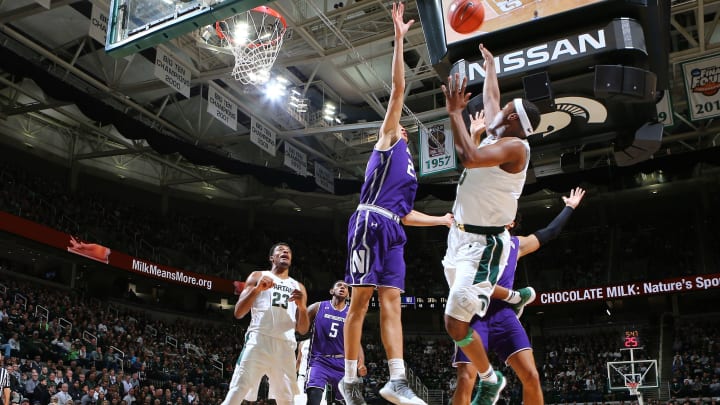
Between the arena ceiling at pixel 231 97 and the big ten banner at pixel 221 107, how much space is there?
0.41 meters

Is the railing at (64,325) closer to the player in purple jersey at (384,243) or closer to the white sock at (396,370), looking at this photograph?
the player in purple jersey at (384,243)

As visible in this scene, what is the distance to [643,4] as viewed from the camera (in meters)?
5.04

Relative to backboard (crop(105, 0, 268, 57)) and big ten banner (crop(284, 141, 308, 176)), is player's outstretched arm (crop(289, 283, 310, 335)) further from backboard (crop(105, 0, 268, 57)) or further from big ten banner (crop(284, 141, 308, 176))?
big ten banner (crop(284, 141, 308, 176))

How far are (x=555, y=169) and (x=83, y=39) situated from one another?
52.9 feet

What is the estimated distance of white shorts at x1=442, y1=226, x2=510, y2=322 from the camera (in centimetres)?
473

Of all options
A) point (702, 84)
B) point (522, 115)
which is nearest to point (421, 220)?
point (522, 115)

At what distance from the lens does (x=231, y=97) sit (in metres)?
20.7

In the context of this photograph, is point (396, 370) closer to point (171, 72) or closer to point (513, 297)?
point (513, 297)

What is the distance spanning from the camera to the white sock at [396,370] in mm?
4867

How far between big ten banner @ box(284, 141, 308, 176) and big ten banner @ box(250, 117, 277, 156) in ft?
3.33

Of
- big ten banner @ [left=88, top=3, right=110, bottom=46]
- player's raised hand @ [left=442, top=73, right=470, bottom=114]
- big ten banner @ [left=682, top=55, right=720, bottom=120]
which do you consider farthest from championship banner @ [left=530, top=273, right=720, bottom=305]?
player's raised hand @ [left=442, top=73, right=470, bottom=114]

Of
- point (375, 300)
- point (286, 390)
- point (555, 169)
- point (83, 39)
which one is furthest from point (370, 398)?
point (286, 390)

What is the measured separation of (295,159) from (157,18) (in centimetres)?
1544

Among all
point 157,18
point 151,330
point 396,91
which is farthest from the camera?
point 151,330
